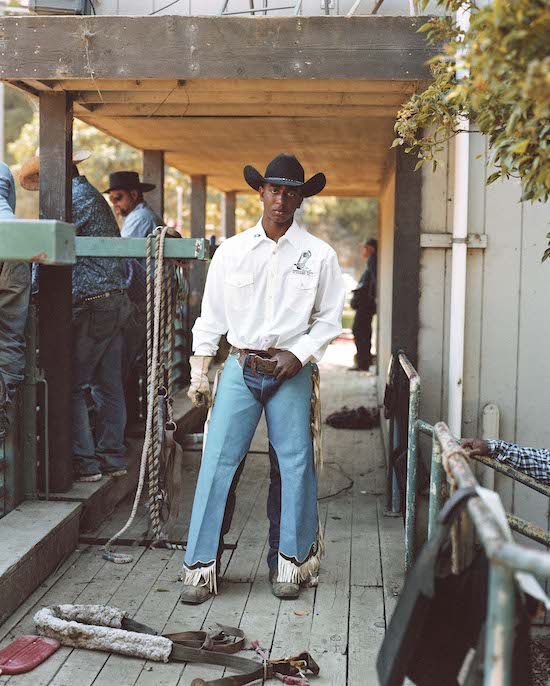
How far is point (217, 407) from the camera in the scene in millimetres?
4082

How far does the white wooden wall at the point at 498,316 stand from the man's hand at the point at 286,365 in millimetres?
1432

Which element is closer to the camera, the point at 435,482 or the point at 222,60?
the point at 435,482

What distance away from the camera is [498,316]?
5.04 m

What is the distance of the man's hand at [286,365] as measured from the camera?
3934 mm

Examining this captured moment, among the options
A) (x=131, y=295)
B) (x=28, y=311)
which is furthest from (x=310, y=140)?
(x=28, y=311)

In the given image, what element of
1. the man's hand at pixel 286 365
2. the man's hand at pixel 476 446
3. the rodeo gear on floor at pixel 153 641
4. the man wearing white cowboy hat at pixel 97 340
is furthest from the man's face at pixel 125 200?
the man's hand at pixel 476 446

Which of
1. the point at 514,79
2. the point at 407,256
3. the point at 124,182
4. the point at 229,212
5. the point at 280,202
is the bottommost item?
the point at 407,256

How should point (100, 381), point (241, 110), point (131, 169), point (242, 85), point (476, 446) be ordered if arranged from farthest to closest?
1. point (131, 169)
2. point (241, 110)
3. point (100, 381)
4. point (242, 85)
5. point (476, 446)

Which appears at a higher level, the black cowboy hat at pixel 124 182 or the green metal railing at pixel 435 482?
the black cowboy hat at pixel 124 182

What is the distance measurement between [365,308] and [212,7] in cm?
772

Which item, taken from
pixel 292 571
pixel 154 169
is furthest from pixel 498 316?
pixel 154 169

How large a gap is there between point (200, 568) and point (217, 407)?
74cm

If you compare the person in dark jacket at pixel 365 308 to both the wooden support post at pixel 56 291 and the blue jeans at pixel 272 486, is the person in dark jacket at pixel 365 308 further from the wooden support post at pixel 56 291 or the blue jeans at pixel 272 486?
the blue jeans at pixel 272 486

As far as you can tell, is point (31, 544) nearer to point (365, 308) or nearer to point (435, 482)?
point (435, 482)
